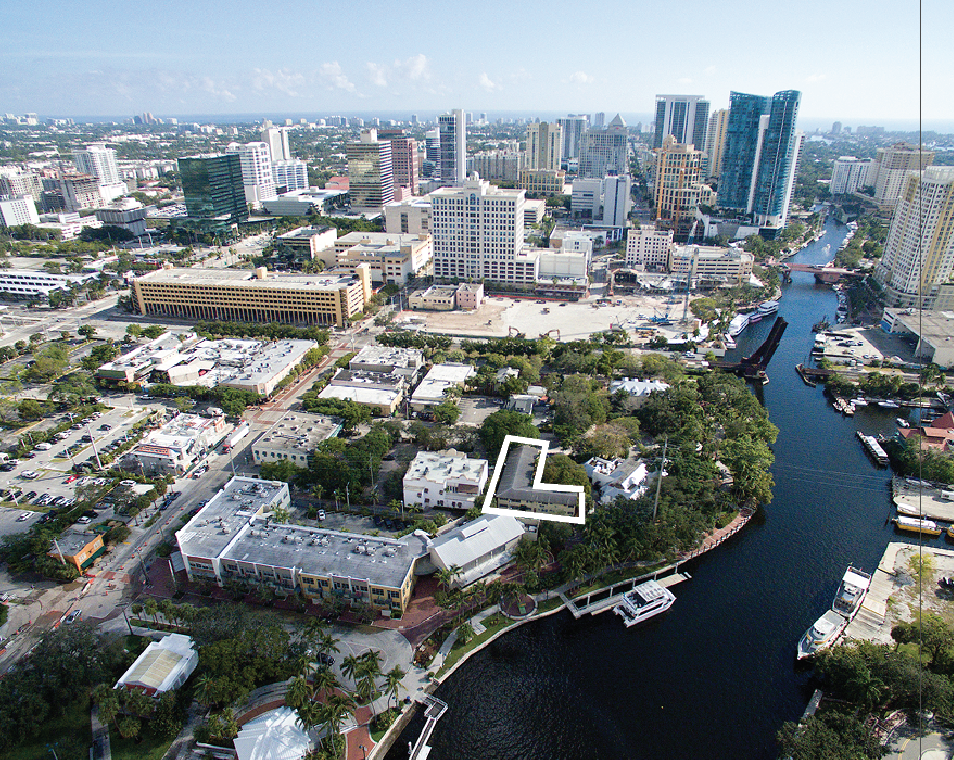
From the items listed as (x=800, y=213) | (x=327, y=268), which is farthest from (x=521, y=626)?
(x=800, y=213)

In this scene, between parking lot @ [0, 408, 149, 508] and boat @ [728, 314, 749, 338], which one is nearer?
parking lot @ [0, 408, 149, 508]

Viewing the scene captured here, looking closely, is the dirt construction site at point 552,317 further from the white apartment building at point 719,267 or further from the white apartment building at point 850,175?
the white apartment building at point 850,175

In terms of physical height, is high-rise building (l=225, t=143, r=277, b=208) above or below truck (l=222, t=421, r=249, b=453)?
above

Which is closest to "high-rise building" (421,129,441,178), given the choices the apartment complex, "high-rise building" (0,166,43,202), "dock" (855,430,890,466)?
"high-rise building" (0,166,43,202)

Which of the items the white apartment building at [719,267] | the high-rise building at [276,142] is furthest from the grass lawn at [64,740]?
the high-rise building at [276,142]

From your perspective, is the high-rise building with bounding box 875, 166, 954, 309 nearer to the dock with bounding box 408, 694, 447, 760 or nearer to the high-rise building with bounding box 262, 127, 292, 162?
the dock with bounding box 408, 694, 447, 760

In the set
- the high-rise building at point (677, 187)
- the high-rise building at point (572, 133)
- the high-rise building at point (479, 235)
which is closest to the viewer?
the high-rise building at point (479, 235)

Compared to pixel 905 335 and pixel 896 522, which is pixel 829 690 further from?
pixel 905 335
